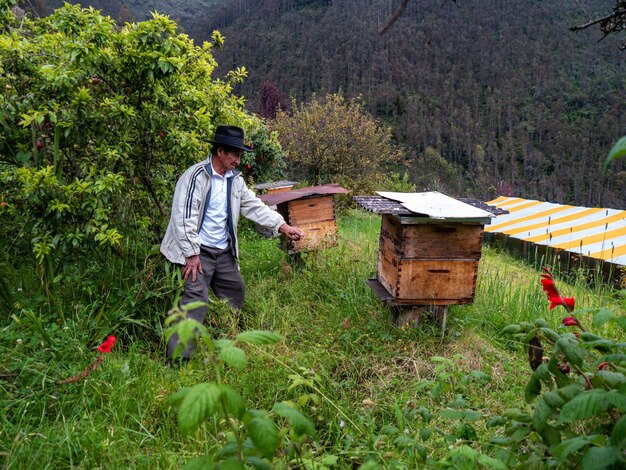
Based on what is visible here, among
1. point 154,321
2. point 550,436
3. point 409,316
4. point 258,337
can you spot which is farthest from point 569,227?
point 258,337

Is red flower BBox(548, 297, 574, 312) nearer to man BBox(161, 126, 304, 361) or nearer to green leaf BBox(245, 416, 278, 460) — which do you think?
green leaf BBox(245, 416, 278, 460)

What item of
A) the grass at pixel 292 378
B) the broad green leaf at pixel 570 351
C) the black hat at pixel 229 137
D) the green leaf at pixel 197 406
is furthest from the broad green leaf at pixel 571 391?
the black hat at pixel 229 137

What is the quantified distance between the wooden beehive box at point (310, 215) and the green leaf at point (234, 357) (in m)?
4.21

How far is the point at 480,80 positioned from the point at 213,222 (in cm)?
8378

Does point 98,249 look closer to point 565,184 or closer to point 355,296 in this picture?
point 355,296

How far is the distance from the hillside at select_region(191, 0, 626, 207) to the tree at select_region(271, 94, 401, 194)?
1786 inches

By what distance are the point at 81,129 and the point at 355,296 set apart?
2.95 meters

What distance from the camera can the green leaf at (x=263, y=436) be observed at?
3.58 ft

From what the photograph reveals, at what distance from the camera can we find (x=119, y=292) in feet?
12.5

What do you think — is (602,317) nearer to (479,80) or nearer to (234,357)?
(234,357)

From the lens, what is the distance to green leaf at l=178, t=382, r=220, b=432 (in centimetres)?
99

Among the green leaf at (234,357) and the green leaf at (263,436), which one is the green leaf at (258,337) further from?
the green leaf at (263,436)

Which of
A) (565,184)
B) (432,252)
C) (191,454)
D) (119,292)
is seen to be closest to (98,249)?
(119,292)

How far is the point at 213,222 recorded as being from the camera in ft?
13.5
